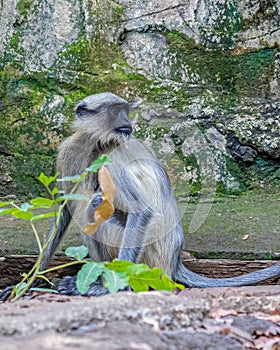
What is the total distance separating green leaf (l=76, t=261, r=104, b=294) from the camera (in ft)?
7.06

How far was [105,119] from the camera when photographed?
397 cm

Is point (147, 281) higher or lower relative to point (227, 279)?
higher

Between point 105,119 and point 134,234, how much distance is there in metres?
0.81

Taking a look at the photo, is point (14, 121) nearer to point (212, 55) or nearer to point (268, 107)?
point (212, 55)

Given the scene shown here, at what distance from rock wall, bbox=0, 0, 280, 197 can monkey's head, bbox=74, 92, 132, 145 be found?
107cm

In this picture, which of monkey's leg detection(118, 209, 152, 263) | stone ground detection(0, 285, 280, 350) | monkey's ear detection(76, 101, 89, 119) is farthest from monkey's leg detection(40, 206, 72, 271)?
stone ground detection(0, 285, 280, 350)

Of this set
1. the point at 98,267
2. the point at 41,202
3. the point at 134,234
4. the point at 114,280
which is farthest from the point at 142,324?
the point at 134,234

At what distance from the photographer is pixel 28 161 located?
199 inches

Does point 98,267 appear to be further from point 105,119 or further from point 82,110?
point 82,110

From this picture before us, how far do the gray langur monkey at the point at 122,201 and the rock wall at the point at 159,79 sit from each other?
1.06m

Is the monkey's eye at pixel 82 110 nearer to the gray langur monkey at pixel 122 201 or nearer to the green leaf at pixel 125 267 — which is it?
the gray langur monkey at pixel 122 201

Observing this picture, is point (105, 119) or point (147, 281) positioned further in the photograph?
point (105, 119)

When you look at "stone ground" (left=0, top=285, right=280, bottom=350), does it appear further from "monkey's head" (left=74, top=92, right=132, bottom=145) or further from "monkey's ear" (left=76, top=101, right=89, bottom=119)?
"monkey's ear" (left=76, top=101, right=89, bottom=119)

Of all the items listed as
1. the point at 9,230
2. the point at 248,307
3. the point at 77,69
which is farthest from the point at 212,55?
the point at 248,307
